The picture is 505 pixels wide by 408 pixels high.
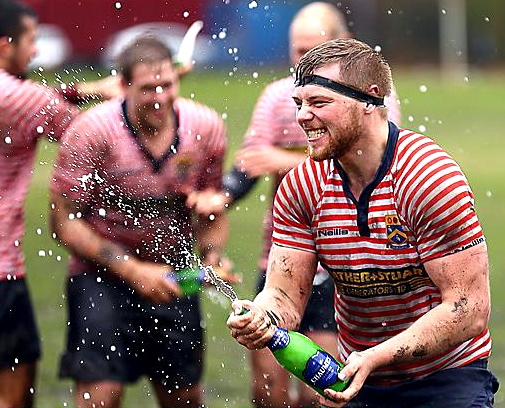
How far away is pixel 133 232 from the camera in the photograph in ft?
22.6

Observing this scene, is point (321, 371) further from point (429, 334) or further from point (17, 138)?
point (17, 138)

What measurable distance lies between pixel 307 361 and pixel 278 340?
0.12m

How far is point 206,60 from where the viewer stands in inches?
1444

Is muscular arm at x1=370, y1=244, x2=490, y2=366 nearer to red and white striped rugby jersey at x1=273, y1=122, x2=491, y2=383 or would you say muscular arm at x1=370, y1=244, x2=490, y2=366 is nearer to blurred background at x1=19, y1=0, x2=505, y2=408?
red and white striped rugby jersey at x1=273, y1=122, x2=491, y2=383

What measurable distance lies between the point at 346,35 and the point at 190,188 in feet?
4.84

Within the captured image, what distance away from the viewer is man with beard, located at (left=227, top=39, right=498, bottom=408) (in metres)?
4.84

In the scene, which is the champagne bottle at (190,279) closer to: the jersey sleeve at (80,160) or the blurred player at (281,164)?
the jersey sleeve at (80,160)

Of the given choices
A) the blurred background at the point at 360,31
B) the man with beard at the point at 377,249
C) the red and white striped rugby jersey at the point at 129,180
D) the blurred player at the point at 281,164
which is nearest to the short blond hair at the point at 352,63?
the man with beard at the point at 377,249

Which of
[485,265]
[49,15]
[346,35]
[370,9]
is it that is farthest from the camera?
[370,9]

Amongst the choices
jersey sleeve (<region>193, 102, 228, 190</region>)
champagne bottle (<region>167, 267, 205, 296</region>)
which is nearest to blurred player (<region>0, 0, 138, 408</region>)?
jersey sleeve (<region>193, 102, 228, 190</region>)

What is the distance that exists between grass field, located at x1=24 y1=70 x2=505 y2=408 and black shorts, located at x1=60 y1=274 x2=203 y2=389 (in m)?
1.28

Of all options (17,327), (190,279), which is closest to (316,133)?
(190,279)

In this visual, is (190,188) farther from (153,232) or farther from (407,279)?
(407,279)

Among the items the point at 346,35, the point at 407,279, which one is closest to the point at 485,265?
the point at 407,279
